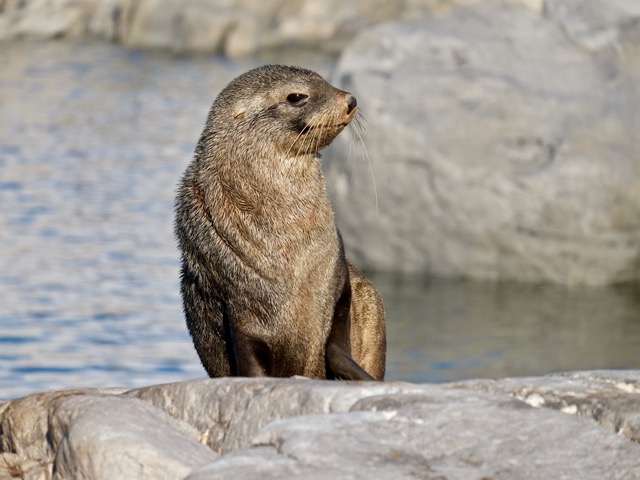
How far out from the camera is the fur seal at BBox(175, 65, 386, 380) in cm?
670

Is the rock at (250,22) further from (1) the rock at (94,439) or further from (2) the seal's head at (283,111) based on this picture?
(1) the rock at (94,439)

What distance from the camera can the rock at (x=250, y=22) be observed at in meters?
45.2

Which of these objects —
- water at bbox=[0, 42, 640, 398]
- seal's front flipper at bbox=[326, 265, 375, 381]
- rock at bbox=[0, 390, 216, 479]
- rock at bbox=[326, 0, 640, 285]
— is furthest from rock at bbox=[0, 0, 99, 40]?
rock at bbox=[0, 390, 216, 479]

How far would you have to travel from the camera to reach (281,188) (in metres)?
6.89

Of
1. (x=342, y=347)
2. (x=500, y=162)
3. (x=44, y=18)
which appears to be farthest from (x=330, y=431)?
(x=44, y=18)

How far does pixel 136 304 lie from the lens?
1498 centimetres

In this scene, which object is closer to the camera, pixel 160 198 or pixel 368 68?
pixel 368 68

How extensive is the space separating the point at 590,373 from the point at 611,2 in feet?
35.8

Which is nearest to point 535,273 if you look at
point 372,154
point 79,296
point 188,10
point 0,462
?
point 372,154

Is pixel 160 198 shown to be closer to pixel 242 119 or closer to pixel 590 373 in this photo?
pixel 242 119

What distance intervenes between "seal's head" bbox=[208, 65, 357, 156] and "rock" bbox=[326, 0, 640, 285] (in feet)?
24.1

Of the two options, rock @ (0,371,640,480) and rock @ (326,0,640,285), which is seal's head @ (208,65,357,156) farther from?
rock @ (326,0,640,285)

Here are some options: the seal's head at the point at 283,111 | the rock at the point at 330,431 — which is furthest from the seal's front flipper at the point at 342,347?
the rock at the point at 330,431

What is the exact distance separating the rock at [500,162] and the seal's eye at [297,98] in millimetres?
7368
